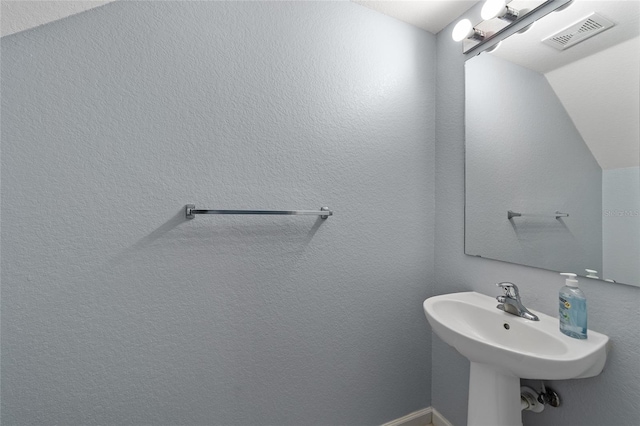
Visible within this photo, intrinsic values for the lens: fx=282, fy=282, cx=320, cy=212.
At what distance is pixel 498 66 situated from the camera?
1276mm

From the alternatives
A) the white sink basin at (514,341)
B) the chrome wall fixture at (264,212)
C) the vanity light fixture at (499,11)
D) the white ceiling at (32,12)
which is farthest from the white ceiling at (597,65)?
the chrome wall fixture at (264,212)

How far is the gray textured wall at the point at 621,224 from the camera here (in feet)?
2.78

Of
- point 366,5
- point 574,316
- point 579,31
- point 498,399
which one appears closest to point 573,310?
point 574,316

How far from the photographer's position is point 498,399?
990 mm

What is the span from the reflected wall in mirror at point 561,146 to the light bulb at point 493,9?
0.14 m

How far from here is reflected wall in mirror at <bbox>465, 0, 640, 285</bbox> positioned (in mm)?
879

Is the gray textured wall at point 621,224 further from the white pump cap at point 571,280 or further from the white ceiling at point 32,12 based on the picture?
the white ceiling at point 32,12

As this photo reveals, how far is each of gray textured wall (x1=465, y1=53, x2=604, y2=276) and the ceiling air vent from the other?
12 centimetres

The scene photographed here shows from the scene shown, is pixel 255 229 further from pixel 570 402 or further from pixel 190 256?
pixel 570 402

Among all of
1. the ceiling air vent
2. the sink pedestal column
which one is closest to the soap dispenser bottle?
the sink pedestal column

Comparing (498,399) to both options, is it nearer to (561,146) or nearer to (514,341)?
(514,341)

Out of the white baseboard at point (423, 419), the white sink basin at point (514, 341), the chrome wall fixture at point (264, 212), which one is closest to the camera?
the white sink basin at point (514, 341)

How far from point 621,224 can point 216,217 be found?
1.36 m

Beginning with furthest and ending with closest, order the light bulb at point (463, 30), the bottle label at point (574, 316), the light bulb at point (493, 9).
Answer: the light bulb at point (463, 30), the light bulb at point (493, 9), the bottle label at point (574, 316)
